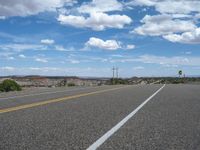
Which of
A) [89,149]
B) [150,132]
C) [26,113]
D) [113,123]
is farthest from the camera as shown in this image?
[26,113]

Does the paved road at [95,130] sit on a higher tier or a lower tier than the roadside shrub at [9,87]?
→ lower

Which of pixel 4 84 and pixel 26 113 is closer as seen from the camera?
pixel 26 113

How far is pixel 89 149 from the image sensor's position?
7047 millimetres

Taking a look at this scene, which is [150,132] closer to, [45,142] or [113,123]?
[113,123]

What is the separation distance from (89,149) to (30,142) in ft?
3.85

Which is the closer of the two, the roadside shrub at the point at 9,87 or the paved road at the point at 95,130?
the paved road at the point at 95,130

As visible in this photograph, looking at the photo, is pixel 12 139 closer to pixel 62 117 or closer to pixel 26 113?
pixel 62 117

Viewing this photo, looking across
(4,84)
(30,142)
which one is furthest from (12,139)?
(4,84)

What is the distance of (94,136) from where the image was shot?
27.4 ft

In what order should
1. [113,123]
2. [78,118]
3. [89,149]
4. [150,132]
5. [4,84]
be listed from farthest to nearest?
[4,84] < [78,118] < [113,123] < [150,132] < [89,149]

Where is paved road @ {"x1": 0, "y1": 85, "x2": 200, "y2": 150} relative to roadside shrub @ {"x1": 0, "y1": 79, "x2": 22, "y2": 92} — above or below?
below

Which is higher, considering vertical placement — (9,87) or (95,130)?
(9,87)

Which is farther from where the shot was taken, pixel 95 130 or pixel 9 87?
pixel 9 87

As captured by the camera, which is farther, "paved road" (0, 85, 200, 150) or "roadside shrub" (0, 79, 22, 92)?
"roadside shrub" (0, 79, 22, 92)
